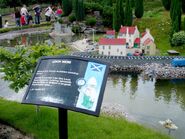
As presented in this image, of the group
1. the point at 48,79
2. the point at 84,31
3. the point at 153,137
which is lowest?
the point at 84,31

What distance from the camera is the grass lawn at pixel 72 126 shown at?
40.1 ft

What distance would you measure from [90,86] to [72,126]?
18.9 feet

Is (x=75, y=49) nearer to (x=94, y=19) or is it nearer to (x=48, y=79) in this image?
(x=94, y=19)

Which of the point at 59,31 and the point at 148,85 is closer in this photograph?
the point at 148,85

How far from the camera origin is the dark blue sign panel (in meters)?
7.13

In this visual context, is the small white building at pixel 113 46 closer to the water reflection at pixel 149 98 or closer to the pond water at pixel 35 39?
the water reflection at pixel 149 98

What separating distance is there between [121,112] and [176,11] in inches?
707

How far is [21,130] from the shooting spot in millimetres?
12461

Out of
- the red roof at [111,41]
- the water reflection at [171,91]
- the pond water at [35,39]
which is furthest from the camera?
the pond water at [35,39]

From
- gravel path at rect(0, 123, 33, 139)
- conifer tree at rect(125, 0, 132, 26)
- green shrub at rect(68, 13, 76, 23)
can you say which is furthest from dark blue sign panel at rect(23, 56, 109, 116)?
green shrub at rect(68, 13, 76, 23)

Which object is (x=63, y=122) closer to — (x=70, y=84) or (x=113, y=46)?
(x=70, y=84)

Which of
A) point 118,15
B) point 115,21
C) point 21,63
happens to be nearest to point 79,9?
point 115,21

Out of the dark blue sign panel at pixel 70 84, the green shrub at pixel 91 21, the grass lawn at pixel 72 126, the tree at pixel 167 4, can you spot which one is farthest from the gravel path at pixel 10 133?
the tree at pixel 167 4

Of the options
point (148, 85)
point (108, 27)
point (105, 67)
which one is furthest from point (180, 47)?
point (105, 67)
